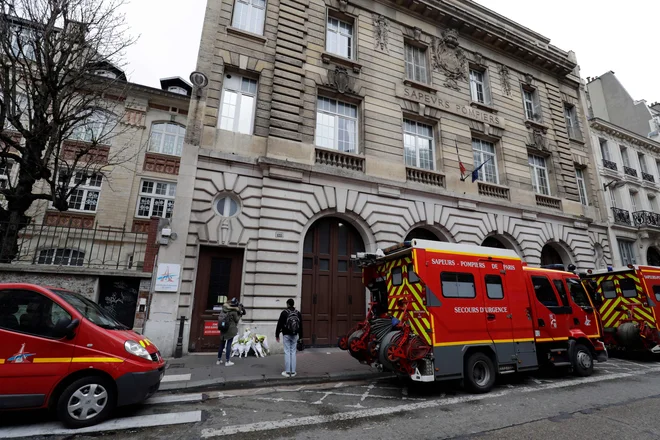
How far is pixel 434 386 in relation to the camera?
694 centimetres

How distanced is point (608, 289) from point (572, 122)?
46.3 ft

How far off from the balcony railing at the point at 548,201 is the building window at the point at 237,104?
48.8 ft

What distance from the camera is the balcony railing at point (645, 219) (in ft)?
69.2

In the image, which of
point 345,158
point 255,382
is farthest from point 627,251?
point 255,382

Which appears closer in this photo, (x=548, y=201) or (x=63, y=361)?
(x=63, y=361)

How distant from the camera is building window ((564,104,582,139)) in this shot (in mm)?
Result: 20438

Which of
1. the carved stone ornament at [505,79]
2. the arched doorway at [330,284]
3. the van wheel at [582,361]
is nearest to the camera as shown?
the van wheel at [582,361]

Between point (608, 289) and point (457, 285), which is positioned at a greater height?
point (608, 289)

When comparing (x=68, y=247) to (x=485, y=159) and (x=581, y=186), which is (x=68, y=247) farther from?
(x=581, y=186)

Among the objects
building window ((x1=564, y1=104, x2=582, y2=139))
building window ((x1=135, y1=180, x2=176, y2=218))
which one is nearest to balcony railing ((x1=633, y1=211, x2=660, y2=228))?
building window ((x1=564, y1=104, x2=582, y2=139))

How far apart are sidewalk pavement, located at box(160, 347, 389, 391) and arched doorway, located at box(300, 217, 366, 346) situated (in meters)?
1.45

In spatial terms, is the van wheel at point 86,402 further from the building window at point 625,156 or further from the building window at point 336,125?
the building window at point 625,156

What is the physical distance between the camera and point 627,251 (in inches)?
799

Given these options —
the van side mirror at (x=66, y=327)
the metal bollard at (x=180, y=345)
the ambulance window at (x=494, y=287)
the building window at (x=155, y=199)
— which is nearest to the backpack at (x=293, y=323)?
the metal bollard at (x=180, y=345)
